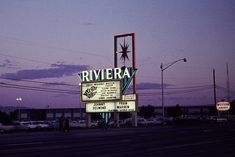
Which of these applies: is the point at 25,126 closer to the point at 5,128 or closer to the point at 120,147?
the point at 5,128

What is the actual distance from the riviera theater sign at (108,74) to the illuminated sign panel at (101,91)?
77 cm

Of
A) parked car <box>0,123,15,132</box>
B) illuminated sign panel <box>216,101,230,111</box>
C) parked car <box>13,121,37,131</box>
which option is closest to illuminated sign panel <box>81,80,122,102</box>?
parked car <box>13,121,37,131</box>

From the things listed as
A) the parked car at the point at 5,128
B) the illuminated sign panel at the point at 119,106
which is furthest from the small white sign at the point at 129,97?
the parked car at the point at 5,128

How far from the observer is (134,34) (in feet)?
200

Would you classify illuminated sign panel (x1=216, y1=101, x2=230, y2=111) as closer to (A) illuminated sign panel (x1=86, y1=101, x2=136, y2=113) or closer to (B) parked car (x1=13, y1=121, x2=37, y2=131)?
(A) illuminated sign panel (x1=86, y1=101, x2=136, y2=113)

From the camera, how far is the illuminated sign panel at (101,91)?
185 feet

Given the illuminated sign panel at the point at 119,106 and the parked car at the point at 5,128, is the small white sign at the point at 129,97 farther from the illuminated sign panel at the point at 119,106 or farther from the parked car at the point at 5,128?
the parked car at the point at 5,128

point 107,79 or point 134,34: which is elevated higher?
point 134,34

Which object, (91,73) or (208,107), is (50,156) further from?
(208,107)

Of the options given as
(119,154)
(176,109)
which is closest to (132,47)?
(119,154)

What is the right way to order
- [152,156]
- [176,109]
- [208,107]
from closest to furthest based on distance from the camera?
[152,156] < [176,109] < [208,107]

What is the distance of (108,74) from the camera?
58188 mm

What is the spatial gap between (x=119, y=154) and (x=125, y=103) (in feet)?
132

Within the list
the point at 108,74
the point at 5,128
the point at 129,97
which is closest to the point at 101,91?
the point at 108,74
